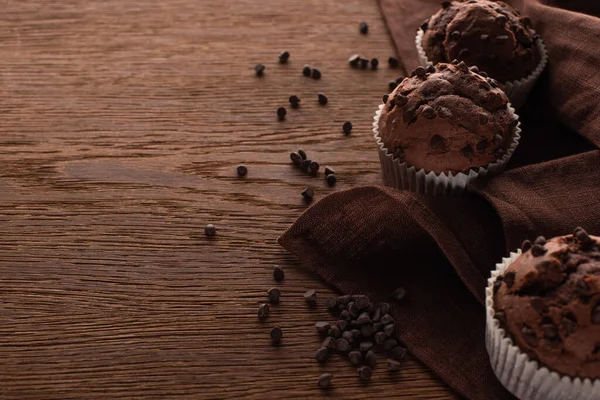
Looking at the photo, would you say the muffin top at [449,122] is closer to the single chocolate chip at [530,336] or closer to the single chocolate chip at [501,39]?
the single chocolate chip at [501,39]

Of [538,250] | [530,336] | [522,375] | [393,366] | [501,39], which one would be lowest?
[393,366]

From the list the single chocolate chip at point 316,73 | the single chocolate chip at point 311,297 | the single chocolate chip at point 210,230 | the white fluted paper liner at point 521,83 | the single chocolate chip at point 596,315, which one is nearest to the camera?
the single chocolate chip at point 596,315

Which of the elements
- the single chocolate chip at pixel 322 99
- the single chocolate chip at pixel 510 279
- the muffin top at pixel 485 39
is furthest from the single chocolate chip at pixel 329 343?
the single chocolate chip at pixel 322 99

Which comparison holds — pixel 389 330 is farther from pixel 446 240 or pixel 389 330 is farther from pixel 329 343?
pixel 446 240

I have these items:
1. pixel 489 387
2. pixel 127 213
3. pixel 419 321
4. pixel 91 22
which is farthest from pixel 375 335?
pixel 91 22

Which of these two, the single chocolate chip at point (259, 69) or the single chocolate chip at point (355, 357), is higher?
the single chocolate chip at point (259, 69)

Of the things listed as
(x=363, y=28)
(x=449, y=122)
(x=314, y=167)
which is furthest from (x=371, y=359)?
(x=363, y=28)

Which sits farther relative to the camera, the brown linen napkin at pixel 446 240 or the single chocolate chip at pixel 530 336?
the brown linen napkin at pixel 446 240
